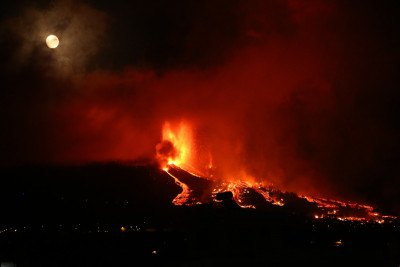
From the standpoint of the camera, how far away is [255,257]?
Answer: 41.4ft

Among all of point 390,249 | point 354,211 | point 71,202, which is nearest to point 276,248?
point 390,249

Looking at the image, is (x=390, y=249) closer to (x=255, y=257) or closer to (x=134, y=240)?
(x=255, y=257)

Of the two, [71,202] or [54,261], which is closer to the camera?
[54,261]

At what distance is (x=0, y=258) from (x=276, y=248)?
1290cm

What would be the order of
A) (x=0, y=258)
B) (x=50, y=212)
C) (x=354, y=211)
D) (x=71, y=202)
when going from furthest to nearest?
(x=354, y=211) < (x=71, y=202) < (x=50, y=212) < (x=0, y=258)

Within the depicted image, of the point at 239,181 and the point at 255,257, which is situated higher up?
the point at 239,181

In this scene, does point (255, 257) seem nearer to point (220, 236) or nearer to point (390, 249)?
point (220, 236)

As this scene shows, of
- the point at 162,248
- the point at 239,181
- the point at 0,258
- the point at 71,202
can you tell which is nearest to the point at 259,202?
the point at 239,181

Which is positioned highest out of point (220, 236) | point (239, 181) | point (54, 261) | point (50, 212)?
point (239, 181)

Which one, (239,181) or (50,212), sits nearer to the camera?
(50,212)

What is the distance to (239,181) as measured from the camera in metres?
66.5

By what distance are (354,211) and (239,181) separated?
2580 centimetres

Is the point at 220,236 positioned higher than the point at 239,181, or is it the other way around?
the point at 239,181

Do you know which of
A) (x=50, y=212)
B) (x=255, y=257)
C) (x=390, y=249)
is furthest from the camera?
(x=50, y=212)
